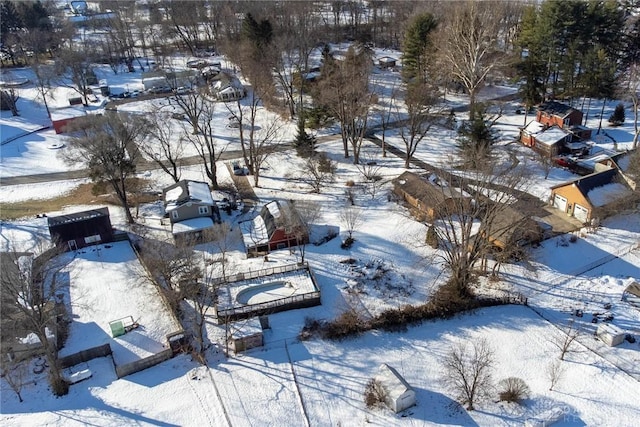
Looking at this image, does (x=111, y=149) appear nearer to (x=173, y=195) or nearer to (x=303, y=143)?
(x=173, y=195)

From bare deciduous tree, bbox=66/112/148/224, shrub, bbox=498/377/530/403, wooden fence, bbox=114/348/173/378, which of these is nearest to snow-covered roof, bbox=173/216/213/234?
bare deciduous tree, bbox=66/112/148/224

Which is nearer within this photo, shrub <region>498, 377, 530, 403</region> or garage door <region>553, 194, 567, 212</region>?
shrub <region>498, 377, 530, 403</region>

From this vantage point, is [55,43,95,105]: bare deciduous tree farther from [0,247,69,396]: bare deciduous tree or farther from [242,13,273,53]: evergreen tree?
[0,247,69,396]: bare deciduous tree

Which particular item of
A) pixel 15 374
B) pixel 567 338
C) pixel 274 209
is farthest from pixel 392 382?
pixel 15 374

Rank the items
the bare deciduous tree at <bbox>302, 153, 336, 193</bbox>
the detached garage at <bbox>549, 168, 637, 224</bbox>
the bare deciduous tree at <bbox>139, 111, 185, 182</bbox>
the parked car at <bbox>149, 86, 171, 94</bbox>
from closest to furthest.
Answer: the detached garage at <bbox>549, 168, 637, 224</bbox> < the bare deciduous tree at <bbox>302, 153, 336, 193</bbox> < the bare deciduous tree at <bbox>139, 111, 185, 182</bbox> < the parked car at <bbox>149, 86, 171, 94</bbox>

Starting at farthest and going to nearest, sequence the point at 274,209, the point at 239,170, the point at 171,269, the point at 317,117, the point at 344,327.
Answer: the point at 317,117
the point at 239,170
the point at 274,209
the point at 171,269
the point at 344,327

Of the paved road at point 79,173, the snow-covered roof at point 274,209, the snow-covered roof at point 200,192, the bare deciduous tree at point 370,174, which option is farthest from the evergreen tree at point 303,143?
the snow-covered roof at point 274,209

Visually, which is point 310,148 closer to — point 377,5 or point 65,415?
point 65,415
